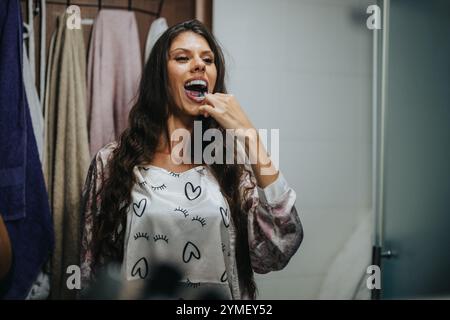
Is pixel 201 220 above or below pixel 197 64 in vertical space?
below

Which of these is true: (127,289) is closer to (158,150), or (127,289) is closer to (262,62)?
(158,150)

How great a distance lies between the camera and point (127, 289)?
3.28ft

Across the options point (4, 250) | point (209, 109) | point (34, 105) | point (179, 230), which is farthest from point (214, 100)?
point (4, 250)

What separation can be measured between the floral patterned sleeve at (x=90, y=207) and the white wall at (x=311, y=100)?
351mm

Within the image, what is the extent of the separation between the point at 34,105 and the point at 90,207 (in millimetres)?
257

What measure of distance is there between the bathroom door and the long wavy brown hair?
40 centimetres

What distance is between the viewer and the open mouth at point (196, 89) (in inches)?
39.8

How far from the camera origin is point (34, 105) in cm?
101

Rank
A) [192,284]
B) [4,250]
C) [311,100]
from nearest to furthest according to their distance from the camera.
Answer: [4,250] → [192,284] → [311,100]

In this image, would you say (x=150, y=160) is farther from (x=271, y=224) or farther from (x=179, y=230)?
(x=271, y=224)

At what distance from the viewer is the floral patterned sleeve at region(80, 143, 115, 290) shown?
3.26ft

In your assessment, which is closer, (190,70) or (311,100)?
(190,70)

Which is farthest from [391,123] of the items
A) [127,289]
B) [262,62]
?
[127,289]

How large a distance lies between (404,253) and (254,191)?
44 cm
